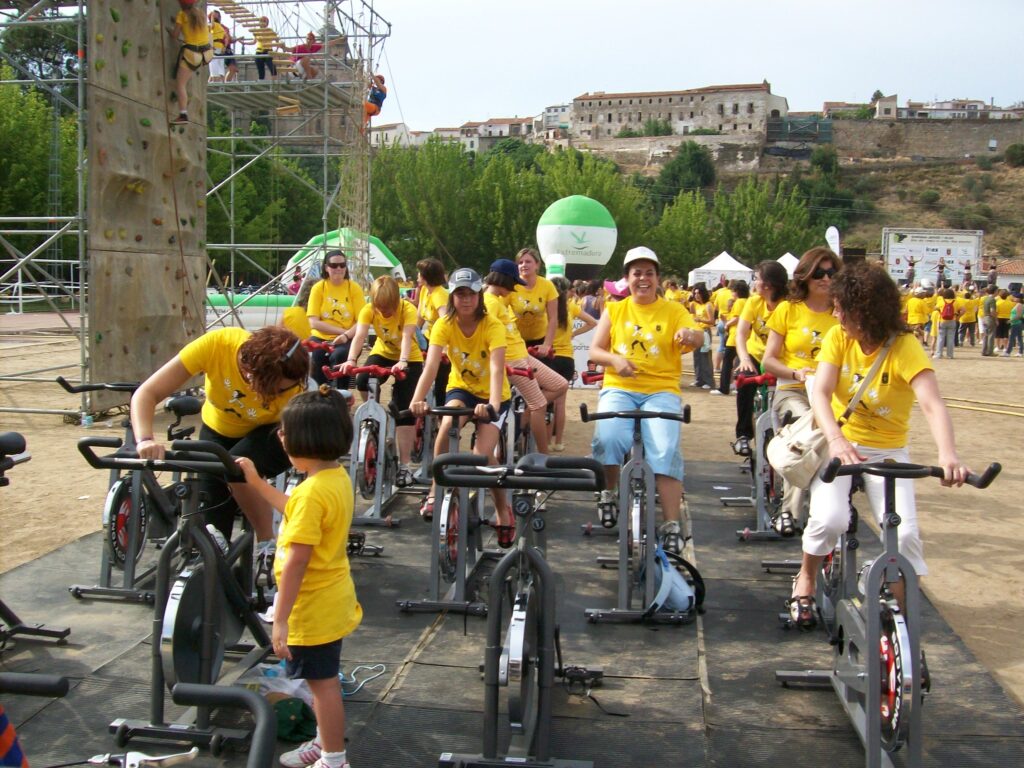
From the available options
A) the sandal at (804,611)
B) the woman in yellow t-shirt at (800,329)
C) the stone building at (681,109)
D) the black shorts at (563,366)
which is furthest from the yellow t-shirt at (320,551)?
the stone building at (681,109)

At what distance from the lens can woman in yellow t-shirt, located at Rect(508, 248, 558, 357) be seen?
30.2 feet

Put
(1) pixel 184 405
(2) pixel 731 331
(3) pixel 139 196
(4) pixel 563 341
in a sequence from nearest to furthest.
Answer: (1) pixel 184 405
(4) pixel 563 341
(3) pixel 139 196
(2) pixel 731 331

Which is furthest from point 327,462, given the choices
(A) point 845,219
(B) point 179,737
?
(A) point 845,219

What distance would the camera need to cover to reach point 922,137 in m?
124

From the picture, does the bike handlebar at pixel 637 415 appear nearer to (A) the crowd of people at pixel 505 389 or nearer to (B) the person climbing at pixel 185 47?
(A) the crowd of people at pixel 505 389

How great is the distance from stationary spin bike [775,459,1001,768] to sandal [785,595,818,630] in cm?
Result: 69

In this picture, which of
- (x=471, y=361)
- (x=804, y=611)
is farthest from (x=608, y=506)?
(x=804, y=611)

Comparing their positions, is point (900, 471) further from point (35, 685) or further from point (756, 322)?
point (756, 322)

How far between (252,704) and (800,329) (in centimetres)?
522

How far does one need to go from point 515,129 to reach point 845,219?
80011mm

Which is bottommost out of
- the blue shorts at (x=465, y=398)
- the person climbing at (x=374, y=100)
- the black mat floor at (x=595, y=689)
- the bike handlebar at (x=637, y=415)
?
the black mat floor at (x=595, y=689)

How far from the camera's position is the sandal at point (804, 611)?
15.5 feet

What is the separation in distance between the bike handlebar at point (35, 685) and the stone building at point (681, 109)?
138 metres

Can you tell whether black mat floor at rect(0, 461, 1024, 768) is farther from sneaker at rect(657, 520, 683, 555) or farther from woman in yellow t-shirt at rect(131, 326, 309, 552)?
woman in yellow t-shirt at rect(131, 326, 309, 552)
